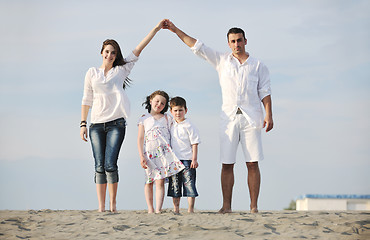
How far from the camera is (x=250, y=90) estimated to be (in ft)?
24.0

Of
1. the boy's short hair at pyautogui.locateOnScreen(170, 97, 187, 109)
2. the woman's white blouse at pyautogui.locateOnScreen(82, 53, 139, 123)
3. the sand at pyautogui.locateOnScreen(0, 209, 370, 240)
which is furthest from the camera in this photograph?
the boy's short hair at pyautogui.locateOnScreen(170, 97, 187, 109)

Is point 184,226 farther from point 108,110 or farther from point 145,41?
point 145,41

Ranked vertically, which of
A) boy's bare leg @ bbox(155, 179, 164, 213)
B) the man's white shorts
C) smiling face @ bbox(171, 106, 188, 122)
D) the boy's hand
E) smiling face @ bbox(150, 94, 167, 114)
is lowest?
boy's bare leg @ bbox(155, 179, 164, 213)

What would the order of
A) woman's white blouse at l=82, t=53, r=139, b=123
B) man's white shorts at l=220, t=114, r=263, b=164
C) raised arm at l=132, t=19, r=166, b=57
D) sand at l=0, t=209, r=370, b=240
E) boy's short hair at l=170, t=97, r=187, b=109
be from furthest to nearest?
raised arm at l=132, t=19, r=166, b=57 < boy's short hair at l=170, t=97, r=187, b=109 < woman's white blouse at l=82, t=53, r=139, b=123 < man's white shorts at l=220, t=114, r=263, b=164 < sand at l=0, t=209, r=370, b=240

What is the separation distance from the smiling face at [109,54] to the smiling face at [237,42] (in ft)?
5.73

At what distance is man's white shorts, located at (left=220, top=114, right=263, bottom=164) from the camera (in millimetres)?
7285

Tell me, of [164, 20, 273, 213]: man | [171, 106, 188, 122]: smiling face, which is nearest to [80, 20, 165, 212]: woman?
[171, 106, 188, 122]: smiling face

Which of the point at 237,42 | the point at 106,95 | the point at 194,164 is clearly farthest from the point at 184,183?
the point at 237,42

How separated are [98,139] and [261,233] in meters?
2.78

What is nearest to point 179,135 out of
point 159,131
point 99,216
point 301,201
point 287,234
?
point 159,131

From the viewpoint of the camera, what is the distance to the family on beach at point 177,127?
730cm

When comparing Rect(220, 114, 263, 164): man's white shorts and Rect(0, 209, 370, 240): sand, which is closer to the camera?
A: Rect(0, 209, 370, 240): sand

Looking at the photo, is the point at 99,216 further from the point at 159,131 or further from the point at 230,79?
the point at 230,79

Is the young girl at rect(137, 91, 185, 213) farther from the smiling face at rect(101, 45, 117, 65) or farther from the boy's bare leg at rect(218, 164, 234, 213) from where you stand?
the smiling face at rect(101, 45, 117, 65)
